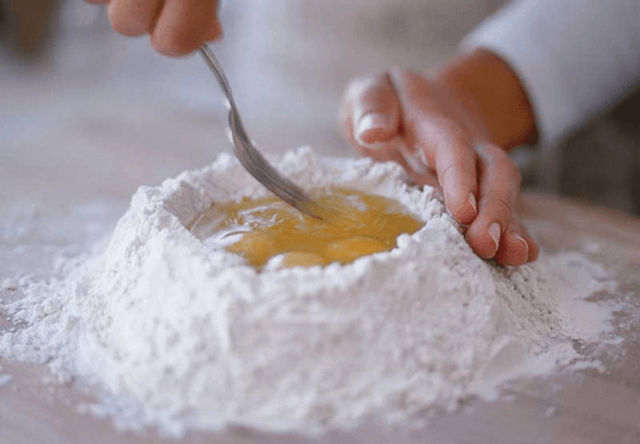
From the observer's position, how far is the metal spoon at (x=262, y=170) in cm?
95

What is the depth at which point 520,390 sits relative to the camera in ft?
2.55

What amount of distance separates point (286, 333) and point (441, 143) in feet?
1.44

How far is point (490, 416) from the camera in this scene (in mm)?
736

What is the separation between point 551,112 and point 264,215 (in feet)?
2.38

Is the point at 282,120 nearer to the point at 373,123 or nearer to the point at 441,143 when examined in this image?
the point at 373,123

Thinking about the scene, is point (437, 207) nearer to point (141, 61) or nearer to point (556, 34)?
point (556, 34)

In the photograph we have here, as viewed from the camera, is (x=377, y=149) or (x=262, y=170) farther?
(x=377, y=149)

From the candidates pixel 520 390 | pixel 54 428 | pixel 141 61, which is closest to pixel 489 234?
pixel 520 390

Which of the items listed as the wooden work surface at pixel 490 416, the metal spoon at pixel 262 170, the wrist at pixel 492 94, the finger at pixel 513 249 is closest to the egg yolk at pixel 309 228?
the metal spoon at pixel 262 170

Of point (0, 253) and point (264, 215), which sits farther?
point (0, 253)

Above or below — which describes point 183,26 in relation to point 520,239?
above

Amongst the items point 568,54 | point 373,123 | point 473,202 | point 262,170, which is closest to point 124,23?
point 262,170

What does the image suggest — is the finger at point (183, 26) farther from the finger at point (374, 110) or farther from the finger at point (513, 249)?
the finger at point (513, 249)

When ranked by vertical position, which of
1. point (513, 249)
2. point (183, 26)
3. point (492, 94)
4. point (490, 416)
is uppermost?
point (492, 94)
